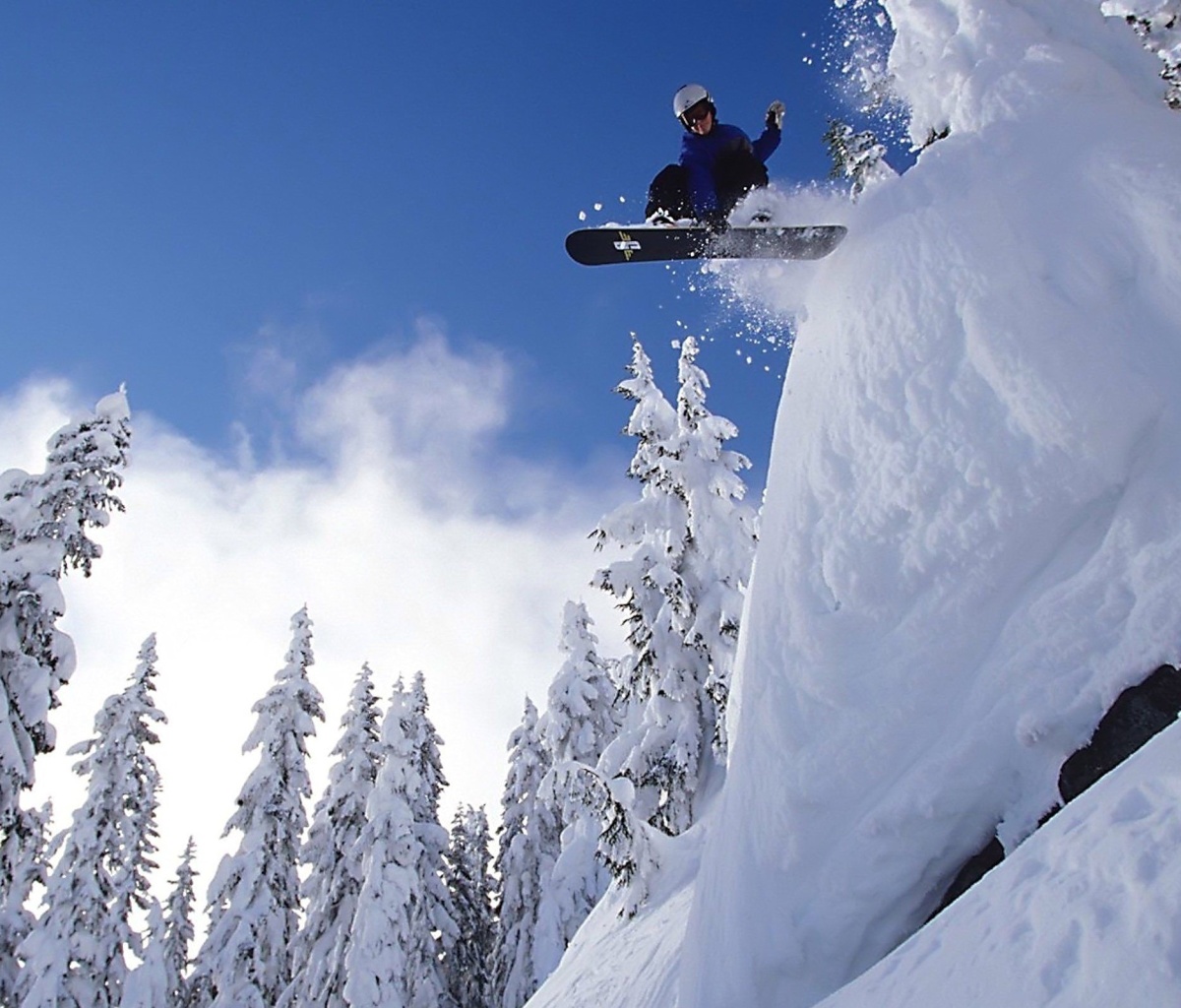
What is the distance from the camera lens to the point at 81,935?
19.9m

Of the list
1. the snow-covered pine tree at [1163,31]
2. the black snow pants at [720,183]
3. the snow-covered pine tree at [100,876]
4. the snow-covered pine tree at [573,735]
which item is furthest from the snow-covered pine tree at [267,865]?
the snow-covered pine tree at [1163,31]

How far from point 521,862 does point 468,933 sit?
13.7 feet

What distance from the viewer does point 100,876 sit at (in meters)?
21.1

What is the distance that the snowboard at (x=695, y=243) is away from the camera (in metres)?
6.51

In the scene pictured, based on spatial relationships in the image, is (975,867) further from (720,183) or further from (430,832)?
(430,832)

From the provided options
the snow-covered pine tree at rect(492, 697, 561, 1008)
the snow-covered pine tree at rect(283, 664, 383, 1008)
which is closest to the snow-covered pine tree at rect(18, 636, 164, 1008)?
the snow-covered pine tree at rect(283, 664, 383, 1008)

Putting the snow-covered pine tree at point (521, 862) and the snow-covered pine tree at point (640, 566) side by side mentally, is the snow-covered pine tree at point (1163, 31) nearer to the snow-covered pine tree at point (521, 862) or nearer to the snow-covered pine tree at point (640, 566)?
the snow-covered pine tree at point (640, 566)

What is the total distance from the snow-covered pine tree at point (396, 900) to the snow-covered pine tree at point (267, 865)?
2579 millimetres

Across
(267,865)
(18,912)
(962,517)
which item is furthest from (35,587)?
(962,517)

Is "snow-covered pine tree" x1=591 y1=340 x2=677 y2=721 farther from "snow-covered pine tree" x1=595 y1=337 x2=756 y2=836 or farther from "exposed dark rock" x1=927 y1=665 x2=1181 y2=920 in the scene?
"exposed dark rock" x1=927 y1=665 x2=1181 y2=920

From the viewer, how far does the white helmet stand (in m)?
7.52

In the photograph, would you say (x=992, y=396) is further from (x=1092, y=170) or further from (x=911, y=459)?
(x=1092, y=170)

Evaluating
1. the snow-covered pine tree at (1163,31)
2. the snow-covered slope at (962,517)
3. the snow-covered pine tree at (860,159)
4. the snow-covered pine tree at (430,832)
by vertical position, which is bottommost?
the snow-covered slope at (962,517)

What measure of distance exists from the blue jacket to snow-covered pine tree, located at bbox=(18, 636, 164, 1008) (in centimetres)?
2269
